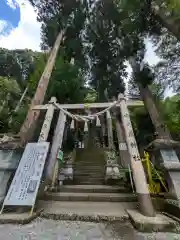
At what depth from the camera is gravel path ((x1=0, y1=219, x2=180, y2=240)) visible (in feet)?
9.47

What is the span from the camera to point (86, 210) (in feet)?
14.7

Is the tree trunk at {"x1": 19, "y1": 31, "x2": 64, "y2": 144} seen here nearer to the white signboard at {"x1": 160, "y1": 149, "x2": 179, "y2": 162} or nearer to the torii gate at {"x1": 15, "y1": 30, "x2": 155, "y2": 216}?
the torii gate at {"x1": 15, "y1": 30, "x2": 155, "y2": 216}

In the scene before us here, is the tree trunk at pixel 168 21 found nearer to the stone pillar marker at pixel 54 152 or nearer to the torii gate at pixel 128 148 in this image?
the torii gate at pixel 128 148

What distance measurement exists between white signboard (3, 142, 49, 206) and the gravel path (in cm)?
55

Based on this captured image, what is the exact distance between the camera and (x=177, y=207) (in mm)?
3654

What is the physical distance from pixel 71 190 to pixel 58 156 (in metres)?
1.30

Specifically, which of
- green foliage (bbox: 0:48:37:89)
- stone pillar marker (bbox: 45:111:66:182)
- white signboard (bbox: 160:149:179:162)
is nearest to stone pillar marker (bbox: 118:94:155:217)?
white signboard (bbox: 160:149:179:162)

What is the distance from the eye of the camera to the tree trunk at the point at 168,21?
720 cm

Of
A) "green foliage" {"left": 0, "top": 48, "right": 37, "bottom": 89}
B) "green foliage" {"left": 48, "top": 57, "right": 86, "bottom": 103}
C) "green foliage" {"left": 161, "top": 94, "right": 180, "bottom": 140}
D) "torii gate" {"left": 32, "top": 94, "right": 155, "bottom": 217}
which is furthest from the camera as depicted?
"green foliage" {"left": 0, "top": 48, "right": 37, "bottom": 89}

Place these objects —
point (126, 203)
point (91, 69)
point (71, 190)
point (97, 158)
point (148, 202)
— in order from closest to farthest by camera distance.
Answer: point (148, 202)
point (126, 203)
point (71, 190)
point (97, 158)
point (91, 69)

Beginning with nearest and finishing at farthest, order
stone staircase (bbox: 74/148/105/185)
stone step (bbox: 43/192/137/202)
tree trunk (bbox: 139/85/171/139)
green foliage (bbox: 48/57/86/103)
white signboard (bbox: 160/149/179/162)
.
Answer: white signboard (bbox: 160/149/179/162), stone step (bbox: 43/192/137/202), tree trunk (bbox: 139/85/171/139), stone staircase (bbox: 74/148/105/185), green foliage (bbox: 48/57/86/103)

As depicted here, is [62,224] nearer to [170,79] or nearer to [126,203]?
[126,203]

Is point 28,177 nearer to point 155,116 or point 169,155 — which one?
point 169,155

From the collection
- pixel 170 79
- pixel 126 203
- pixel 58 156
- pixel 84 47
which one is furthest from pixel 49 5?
→ pixel 126 203
